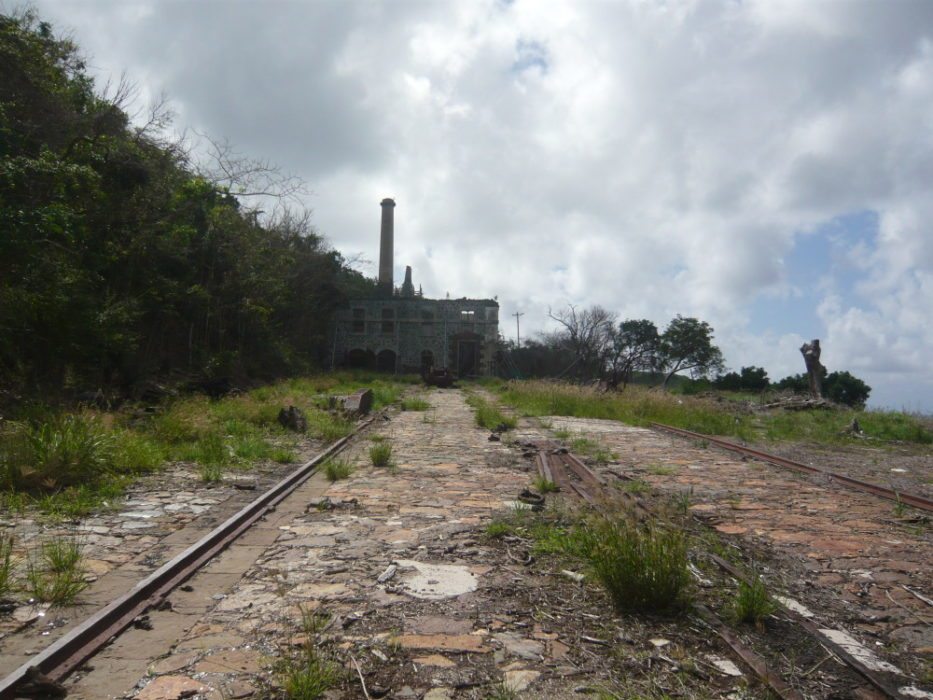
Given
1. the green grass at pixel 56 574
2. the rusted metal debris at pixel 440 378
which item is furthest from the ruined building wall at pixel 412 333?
the green grass at pixel 56 574

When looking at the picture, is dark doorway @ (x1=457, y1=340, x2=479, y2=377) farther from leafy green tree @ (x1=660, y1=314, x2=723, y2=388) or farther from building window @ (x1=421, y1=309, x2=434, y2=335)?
leafy green tree @ (x1=660, y1=314, x2=723, y2=388)

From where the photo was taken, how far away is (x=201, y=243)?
867 inches

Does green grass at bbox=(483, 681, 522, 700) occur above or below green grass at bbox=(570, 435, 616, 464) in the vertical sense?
below

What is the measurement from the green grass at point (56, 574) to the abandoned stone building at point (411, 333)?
4255cm

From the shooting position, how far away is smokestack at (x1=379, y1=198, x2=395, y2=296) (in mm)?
58375

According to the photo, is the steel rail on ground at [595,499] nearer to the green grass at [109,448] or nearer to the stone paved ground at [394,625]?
the stone paved ground at [394,625]

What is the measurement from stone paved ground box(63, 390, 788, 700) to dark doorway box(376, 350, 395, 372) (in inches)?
1643

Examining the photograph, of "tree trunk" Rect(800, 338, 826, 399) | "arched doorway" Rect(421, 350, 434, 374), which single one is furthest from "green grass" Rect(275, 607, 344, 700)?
"arched doorway" Rect(421, 350, 434, 374)

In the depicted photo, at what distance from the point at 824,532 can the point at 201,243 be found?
21206mm

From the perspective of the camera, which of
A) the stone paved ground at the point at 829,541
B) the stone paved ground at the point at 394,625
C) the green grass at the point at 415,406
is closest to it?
the stone paved ground at the point at 394,625

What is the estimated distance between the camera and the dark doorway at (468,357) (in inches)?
1860

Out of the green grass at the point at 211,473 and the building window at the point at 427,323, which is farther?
the building window at the point at 427,323

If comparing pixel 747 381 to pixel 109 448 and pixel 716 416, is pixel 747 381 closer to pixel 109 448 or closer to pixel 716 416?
pixel 716 416

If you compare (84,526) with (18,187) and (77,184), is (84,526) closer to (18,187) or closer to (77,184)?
(18,187)
